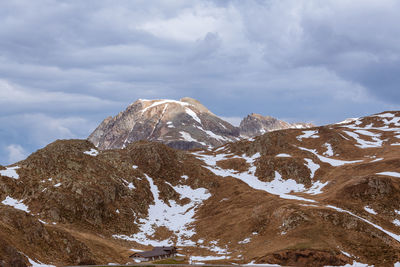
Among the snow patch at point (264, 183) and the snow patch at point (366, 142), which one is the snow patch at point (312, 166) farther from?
the snow patch at point (366, 142)

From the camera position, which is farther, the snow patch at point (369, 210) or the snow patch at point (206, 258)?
the snow patch at point (369, 210)

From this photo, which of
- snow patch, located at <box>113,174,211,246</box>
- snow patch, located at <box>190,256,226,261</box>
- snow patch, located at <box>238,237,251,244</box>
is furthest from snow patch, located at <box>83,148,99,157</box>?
snow patch, located at <box>190,256,226,261</box>

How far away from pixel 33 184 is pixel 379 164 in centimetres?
11078

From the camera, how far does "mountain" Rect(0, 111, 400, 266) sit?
2968 inches

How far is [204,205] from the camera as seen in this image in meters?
127

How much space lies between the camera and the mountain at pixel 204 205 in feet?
247

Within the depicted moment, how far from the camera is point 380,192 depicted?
107625 millimetres

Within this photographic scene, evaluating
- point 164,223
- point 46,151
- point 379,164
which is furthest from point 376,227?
point 46,151

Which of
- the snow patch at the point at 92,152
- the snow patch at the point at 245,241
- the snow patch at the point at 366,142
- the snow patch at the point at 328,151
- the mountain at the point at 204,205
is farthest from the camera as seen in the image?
the snow patch at the point at 366,142

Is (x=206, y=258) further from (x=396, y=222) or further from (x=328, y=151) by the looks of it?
(x=328, y=151)

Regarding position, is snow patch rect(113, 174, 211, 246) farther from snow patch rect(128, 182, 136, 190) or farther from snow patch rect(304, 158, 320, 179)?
snow patch rect(304, 158, 320, 179)

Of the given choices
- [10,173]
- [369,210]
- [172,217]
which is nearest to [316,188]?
[369,210]

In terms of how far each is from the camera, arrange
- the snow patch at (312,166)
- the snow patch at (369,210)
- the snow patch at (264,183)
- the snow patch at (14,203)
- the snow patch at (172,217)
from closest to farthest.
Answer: the snow patch at (14,203) < the snow patch at (369,210) < the snow patch at (172,217) < the snow patch at (264,183) < the snow patch at (312,166)

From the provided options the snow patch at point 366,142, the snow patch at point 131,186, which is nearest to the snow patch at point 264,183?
the snow patch at point 131,186
